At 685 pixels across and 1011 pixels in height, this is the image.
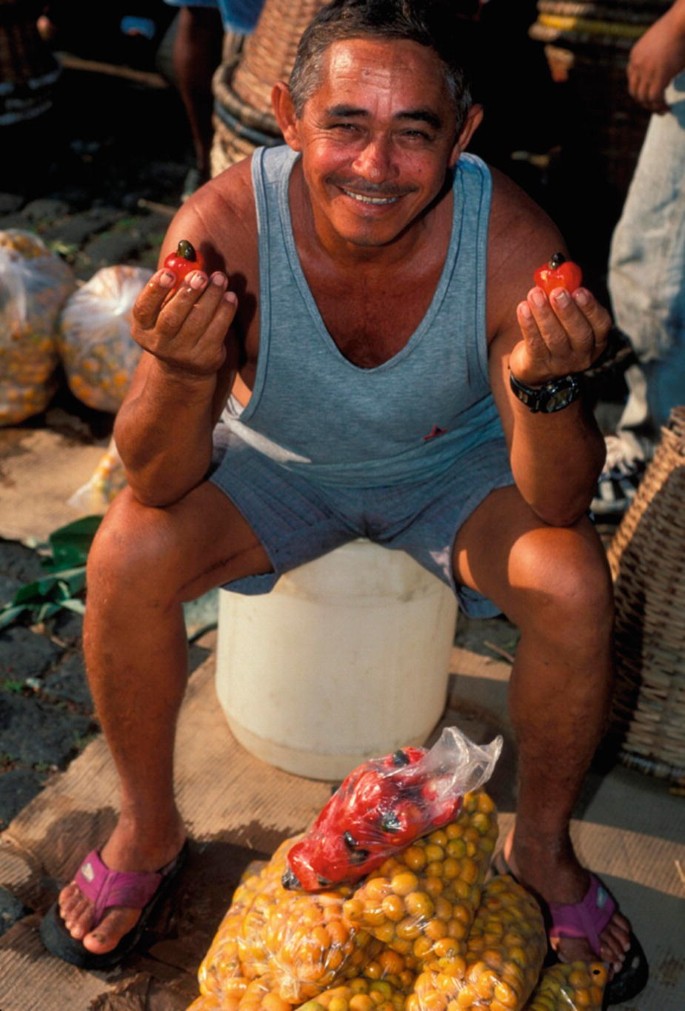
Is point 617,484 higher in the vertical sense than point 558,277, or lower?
lower

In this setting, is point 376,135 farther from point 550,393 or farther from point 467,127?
point 550,393

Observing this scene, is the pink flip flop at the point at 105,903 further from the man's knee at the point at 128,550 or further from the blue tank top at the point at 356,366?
the blue tank top at the point at 356,366

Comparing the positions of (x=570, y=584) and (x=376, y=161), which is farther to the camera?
(x=570, y=584)

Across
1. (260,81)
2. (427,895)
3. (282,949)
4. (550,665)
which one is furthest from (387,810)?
(260,81)

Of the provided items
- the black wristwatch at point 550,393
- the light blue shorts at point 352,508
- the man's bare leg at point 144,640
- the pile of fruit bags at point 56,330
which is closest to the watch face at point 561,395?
the black wristwatch at point 550,393

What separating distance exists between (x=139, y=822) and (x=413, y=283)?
44.8 inches

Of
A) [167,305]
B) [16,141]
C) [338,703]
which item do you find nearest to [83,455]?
[338,703]

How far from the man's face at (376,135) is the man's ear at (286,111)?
0.16 feet

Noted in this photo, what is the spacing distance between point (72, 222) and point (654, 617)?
3.43 metres

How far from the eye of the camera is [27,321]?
12.5 ft

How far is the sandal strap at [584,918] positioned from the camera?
2297 millimetres

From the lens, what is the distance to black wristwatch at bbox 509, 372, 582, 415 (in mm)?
2033

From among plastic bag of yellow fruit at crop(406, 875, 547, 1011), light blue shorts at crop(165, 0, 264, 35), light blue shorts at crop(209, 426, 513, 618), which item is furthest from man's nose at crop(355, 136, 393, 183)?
light blue shorts at crop(165, 0, 264, 35)

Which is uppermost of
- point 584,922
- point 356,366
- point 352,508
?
point 356,366
